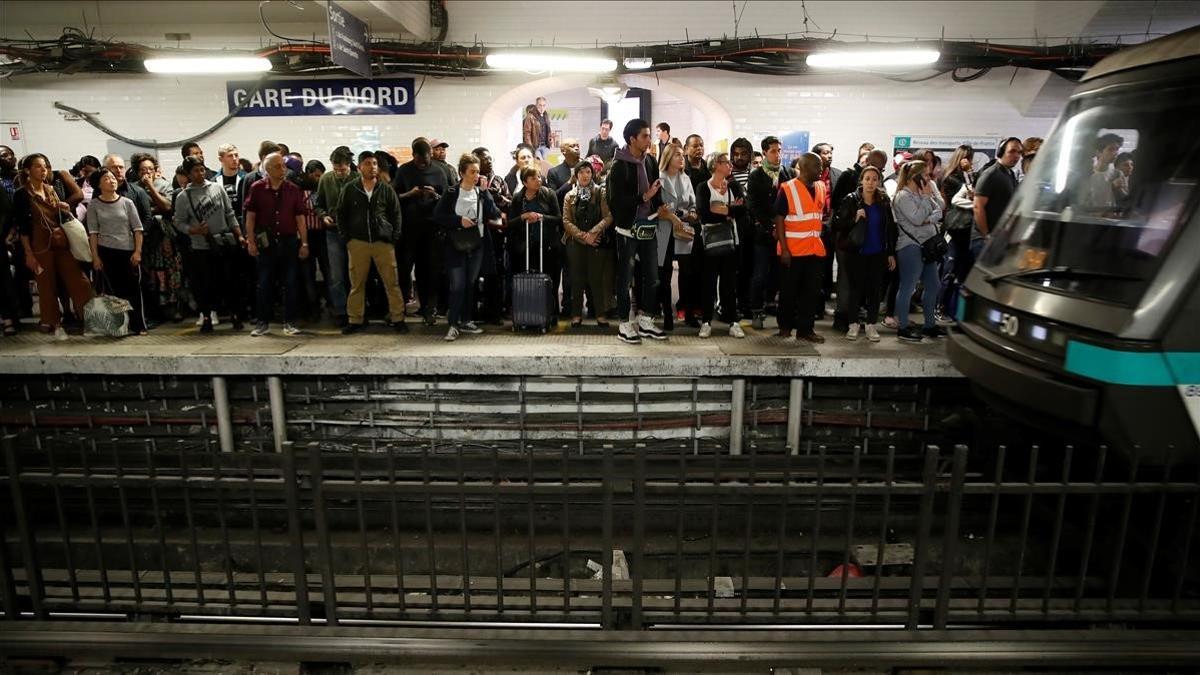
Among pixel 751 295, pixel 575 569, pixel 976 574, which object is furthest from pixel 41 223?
pixel 976 574

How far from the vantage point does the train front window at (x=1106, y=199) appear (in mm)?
4039

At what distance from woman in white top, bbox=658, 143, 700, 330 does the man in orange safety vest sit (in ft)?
2.85

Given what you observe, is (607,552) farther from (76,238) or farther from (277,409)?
(76,238)

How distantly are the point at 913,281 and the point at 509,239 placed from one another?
4.31 metres

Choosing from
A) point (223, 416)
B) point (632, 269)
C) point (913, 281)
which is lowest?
point (223, 416)

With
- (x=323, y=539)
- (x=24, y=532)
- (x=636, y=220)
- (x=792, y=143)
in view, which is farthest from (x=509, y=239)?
(x=792, y=143)

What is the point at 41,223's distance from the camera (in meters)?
6.97

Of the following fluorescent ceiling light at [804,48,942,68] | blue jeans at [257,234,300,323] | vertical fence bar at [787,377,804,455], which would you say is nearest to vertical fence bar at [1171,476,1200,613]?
vertical fence bar at [787,377,804,455]

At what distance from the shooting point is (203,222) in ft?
23.6

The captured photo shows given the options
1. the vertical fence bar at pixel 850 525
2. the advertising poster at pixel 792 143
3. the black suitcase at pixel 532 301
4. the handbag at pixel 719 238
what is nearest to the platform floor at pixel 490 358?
the black suitcase at pixel 532 301

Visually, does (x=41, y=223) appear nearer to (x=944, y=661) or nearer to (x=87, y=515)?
(x=87, y=515)

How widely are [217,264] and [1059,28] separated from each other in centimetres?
1237

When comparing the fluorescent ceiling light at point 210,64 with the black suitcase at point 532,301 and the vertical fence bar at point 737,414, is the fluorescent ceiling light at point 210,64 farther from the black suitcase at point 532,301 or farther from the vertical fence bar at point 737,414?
the vertical fence bar at point 737,414

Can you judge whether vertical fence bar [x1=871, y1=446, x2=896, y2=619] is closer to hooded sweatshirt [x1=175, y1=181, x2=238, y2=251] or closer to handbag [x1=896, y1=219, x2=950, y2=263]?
handbag [x1=896, y1=219, x2=950, y2=263]
